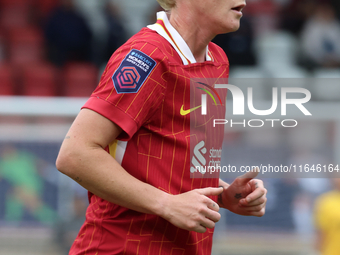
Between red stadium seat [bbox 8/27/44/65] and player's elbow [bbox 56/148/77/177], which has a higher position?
red stadium seat [bbox 8/27/44/65]

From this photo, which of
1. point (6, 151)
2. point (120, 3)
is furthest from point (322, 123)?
point (120, 3)

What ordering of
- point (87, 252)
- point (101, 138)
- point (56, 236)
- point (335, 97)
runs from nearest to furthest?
1. point (101, 138)
2. point (87, 252)
3. point (56, 236)
4. point (335, 97)

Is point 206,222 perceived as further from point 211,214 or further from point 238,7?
point 238,7

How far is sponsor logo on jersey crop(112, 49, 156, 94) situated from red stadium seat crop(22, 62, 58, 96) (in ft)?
13.4

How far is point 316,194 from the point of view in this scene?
12.7ft

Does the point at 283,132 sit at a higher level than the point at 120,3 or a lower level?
lower

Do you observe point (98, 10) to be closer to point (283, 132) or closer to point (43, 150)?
point (43, 150)

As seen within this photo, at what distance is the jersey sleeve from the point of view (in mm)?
1243

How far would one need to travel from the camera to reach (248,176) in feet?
5.13

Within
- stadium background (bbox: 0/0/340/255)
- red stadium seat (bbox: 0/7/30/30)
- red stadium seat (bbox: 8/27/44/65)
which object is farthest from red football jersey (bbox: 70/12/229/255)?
red stadium seat (bbox: 0/7/30/30)

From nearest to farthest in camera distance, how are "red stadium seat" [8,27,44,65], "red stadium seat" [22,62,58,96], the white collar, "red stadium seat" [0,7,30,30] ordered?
the white collar → "red stadium seat" [22,62,58,96] → "red stadium seat" [8,27,44,65] → "red stadium seat" [0,7,30,30]

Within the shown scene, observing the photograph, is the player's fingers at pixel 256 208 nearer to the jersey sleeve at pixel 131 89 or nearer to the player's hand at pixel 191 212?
the player's hand at pixel 191 212

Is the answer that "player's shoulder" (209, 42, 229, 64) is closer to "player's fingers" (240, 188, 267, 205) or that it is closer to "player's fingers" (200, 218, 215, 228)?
"player's fingers" (240, 188, 267, 205)

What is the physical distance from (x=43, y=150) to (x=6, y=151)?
0.31 metres
